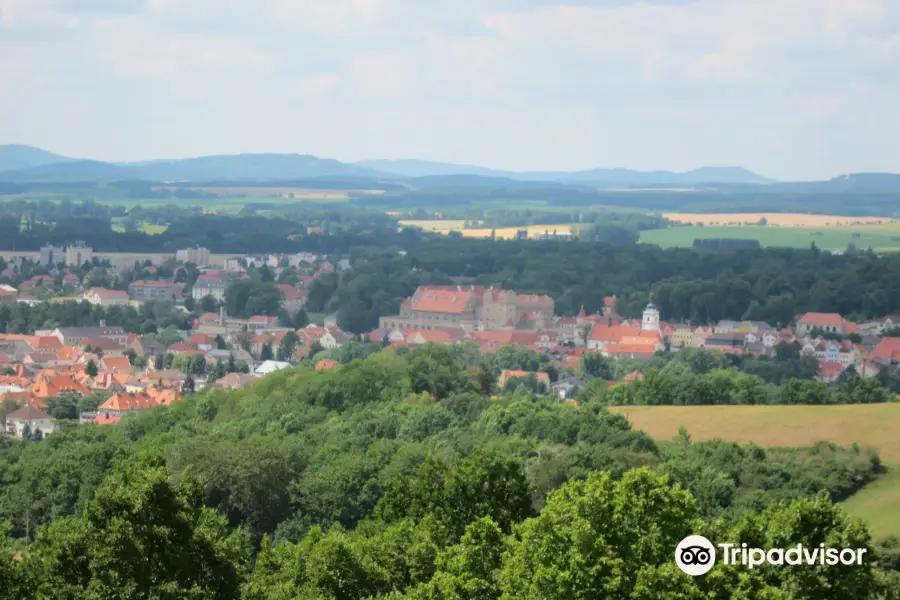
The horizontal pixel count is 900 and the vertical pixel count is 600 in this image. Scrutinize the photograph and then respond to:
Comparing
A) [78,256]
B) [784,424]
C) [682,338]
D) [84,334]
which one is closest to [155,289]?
[78,256]

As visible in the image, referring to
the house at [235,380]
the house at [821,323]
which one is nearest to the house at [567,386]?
the house at [235,380]

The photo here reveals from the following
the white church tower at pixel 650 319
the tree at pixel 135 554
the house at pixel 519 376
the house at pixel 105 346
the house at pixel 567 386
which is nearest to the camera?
the tree at pixel 135 554

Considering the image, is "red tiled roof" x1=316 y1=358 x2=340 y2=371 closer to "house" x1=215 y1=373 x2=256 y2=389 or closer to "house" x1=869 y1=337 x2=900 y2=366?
"house" x1=215 y1=373 x2=256 y2=389

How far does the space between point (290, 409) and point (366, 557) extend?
32268 mm

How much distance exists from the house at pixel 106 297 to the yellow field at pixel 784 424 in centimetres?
9014

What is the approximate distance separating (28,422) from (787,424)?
35.7 m

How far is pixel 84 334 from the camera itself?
119062 millimetres

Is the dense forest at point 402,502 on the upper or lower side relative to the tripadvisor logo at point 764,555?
lower

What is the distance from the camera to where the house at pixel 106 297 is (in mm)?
146625

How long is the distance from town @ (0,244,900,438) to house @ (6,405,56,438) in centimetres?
10

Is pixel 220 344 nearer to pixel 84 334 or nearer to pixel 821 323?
pixel 84 334

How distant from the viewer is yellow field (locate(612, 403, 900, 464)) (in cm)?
5541

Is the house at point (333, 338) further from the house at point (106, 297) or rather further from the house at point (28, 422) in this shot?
the house at point (28, 422)

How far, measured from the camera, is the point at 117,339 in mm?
119000
